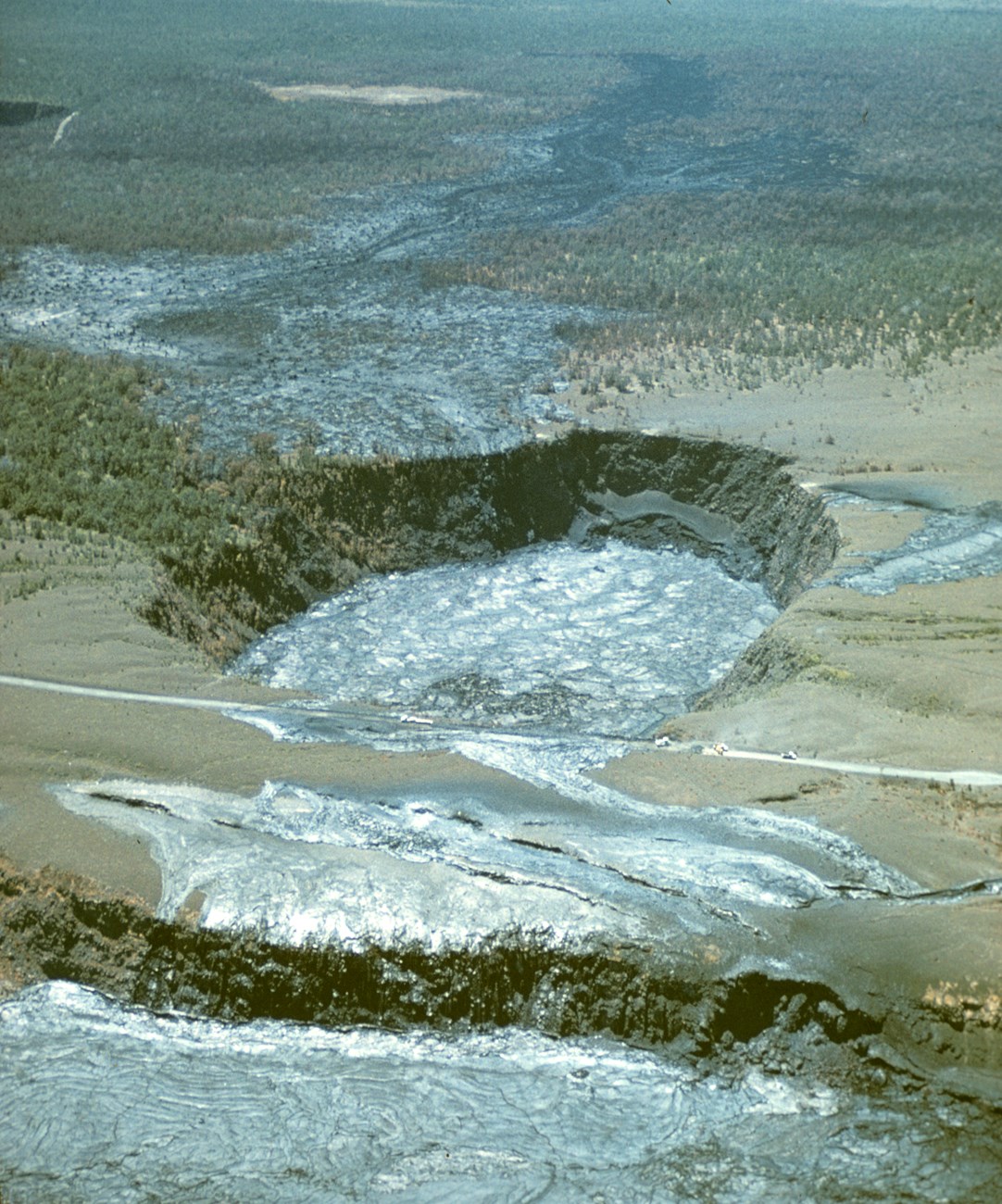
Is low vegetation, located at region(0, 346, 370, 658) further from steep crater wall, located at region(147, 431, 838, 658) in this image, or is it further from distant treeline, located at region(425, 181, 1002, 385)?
distant treeline, located at region(425, 181, 1002, 385)

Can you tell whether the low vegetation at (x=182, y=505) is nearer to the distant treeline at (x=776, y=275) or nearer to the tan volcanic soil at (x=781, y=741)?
the tan volcanic soil at (x=781, y=741)

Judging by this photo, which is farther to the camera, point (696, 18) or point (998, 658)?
point (696, 18)

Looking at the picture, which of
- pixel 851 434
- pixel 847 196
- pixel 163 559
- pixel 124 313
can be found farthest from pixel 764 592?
pixel 847 196

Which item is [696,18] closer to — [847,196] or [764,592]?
[847,196]

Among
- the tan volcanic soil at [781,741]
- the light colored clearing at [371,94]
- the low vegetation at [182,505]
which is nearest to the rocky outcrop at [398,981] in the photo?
the tan volcanic soil at [781,741]

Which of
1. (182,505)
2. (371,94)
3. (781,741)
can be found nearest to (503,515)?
(182,505)
